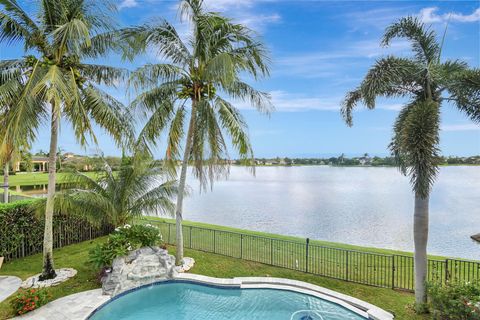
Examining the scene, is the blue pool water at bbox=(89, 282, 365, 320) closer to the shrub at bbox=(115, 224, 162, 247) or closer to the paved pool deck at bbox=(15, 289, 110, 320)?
the paved pool deck at bbox=(15, 289, 110, 320)

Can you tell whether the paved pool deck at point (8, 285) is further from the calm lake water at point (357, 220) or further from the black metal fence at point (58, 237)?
the calm lake water at point (357, 220)

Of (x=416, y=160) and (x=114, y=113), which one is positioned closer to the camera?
(x=416, y=160)

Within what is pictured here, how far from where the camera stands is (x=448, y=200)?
83.7ft

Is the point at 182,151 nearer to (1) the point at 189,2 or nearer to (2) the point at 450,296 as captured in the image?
(1) the point at 189,2

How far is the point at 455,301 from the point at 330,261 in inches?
161

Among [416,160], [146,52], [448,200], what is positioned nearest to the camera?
[416,160]

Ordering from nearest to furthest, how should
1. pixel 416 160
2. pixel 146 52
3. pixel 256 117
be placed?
pixel 416 160 < pixel 146 52 < pixel 256 117

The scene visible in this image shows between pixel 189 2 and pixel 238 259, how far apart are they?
8.15 metres

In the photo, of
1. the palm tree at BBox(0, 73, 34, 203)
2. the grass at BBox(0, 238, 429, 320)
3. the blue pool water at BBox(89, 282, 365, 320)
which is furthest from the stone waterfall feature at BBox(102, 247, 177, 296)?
the palm tree at BBox(0, 73, 34, 203)

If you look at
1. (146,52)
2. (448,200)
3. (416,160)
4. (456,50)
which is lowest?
(448,200)

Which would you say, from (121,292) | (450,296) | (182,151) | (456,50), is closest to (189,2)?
(182,151)

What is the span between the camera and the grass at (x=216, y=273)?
6.09m

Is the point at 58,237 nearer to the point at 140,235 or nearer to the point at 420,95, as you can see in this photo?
the point at 140,235

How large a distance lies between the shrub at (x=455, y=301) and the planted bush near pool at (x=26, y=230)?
11369 millimetres
